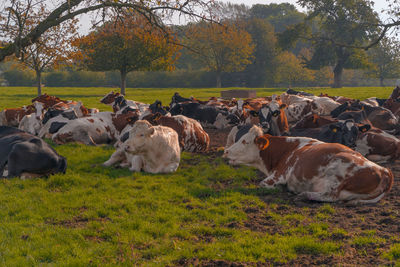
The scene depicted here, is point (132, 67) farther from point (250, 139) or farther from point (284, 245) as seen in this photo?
point (284, 245)

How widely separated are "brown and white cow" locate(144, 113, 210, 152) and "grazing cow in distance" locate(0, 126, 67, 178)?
3683 mm

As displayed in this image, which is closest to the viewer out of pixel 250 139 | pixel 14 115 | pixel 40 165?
pixel 40 165

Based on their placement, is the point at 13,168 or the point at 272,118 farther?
the point at 272,118

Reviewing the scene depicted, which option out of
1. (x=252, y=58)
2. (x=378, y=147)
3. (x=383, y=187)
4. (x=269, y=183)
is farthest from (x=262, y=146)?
(x=252, y=58)

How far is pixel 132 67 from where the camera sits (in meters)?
42.9

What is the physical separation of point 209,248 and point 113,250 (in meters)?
1.17

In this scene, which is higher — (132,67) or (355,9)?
(355,9)

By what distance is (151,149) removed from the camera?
29.3 ft

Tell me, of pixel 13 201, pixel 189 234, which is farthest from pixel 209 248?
pixel 13 201

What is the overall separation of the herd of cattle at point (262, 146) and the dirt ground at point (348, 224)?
0.25 meters

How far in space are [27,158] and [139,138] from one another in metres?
2.28

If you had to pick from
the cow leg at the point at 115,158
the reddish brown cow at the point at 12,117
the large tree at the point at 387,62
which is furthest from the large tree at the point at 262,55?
the cow leg at the point at 115,158

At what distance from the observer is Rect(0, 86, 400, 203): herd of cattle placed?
6609 millimetres

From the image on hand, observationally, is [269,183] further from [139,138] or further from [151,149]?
[139,138]
